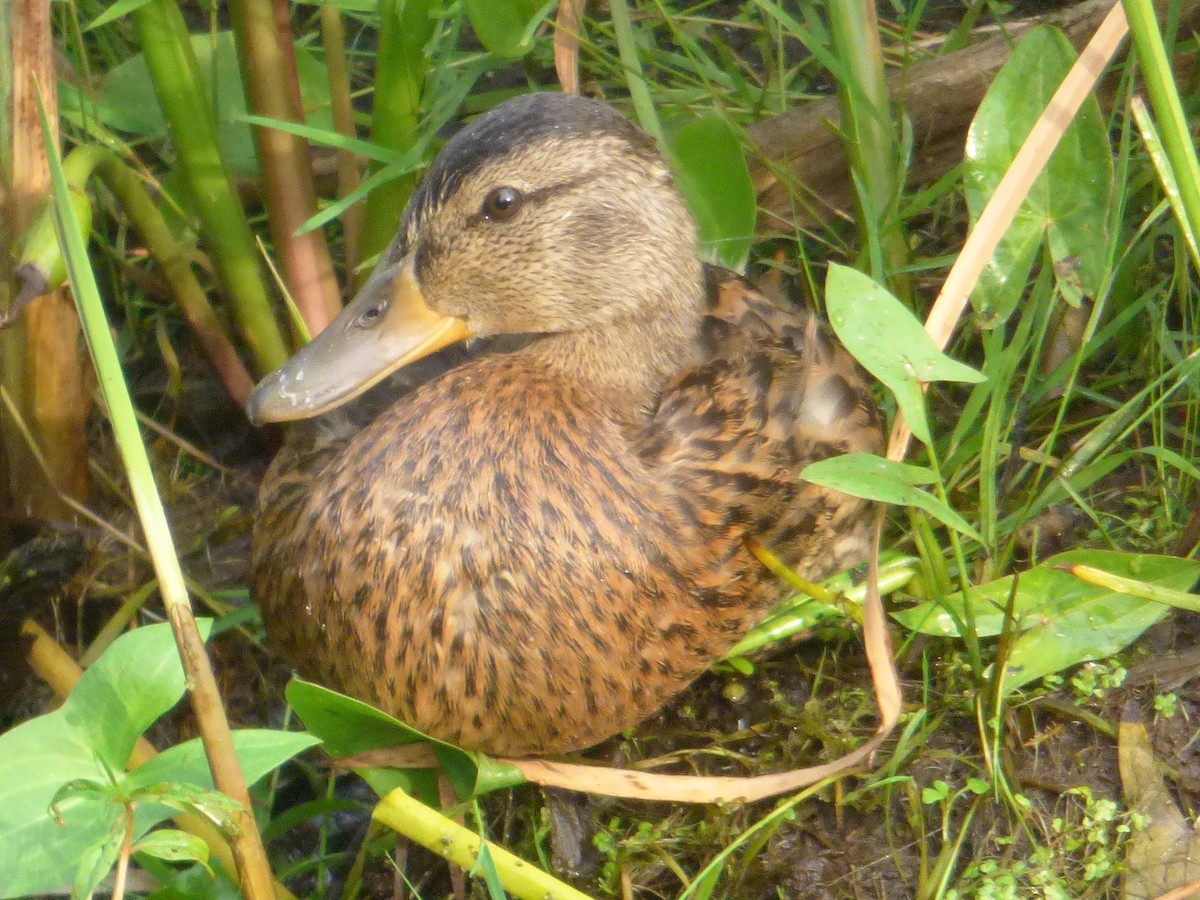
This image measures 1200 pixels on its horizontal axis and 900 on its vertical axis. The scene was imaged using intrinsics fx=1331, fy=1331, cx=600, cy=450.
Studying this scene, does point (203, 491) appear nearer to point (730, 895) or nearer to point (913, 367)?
point (730, 895)

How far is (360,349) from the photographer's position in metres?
1.76

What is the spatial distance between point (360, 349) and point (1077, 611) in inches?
40.6


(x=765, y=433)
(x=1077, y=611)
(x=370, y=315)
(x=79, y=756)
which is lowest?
(x=1077, y=611)

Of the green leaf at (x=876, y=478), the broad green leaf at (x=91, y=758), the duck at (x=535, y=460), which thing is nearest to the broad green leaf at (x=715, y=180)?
the duck at (x=535, y=460)

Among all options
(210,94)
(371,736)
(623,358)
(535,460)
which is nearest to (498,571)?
(535,460)

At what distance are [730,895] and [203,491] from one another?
4.28 feet

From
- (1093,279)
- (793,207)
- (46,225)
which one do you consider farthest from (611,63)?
(46,225)

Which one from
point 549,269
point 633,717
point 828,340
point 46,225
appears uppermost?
point 46,225

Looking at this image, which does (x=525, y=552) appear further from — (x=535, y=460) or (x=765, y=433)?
(x=765, y=433)

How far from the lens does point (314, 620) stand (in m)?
1.72

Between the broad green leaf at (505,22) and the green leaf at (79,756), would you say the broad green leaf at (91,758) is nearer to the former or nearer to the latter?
the green leaf at (79,756)

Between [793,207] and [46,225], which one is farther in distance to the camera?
[793,207]

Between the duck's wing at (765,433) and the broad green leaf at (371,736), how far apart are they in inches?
16.7

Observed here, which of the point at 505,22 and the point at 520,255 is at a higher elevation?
the point at 505,22
